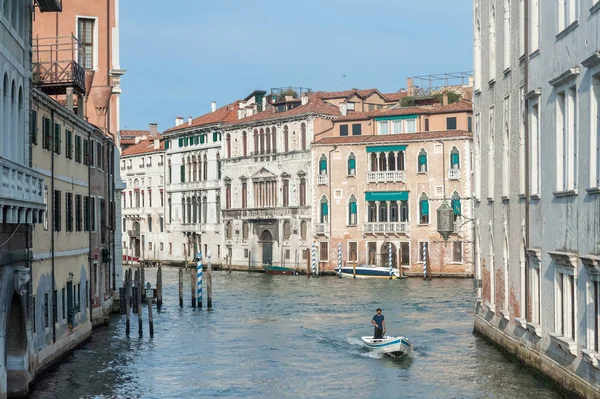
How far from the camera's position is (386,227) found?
199 ft

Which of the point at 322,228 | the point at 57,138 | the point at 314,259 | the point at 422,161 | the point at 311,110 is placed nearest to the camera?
the point at 57,138

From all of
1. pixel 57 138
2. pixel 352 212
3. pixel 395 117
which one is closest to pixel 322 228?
pixel 352 212

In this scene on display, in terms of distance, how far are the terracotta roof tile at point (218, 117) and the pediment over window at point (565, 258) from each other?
5719 cm

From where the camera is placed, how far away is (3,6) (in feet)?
54.5

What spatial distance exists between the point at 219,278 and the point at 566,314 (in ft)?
153

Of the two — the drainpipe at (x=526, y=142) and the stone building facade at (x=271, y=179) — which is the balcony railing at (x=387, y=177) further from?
the drainpipe at (x=526, y=142)

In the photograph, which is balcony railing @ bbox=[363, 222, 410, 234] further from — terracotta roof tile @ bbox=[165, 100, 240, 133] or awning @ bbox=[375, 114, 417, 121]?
terracotta roof tile @ bbox=[165, 100, 240, 133]

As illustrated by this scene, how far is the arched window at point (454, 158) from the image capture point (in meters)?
58.4

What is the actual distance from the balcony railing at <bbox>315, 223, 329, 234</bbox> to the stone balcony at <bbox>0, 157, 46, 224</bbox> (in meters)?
46.7

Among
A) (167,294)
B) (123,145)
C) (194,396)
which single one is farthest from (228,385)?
(123,145)

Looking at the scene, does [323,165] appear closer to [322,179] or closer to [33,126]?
[322,179]

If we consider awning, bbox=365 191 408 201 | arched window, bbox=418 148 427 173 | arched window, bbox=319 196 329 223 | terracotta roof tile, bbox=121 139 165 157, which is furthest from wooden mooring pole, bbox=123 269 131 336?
terracotta roof tile, bbox=121 139 165 157

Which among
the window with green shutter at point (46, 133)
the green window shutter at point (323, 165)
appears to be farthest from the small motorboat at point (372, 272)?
the window with green shutter at point (46, 133)

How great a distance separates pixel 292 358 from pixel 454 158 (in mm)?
33281
